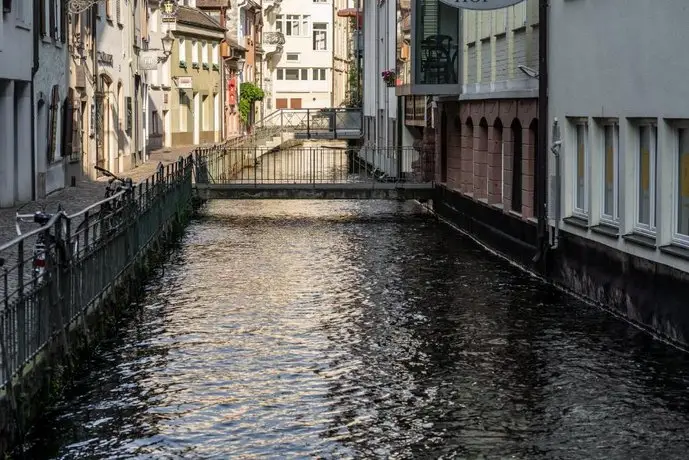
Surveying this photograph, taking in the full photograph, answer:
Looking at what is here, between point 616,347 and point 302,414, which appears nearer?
point 302,414

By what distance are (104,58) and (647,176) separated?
1089 inches

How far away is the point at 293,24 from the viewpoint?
12369 cm

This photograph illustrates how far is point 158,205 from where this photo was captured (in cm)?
2458

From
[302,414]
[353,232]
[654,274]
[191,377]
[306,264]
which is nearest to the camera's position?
[302,414]

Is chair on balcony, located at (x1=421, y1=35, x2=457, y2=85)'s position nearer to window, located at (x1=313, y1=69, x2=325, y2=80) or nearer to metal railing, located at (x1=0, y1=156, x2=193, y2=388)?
metal railing, located at (x1=0, y1=156, x2=193, y2=388)

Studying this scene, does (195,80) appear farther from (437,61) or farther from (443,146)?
(437,61)

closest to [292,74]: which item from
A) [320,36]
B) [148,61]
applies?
[320,36]

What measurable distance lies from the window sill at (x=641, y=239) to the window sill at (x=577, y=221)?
2.29m

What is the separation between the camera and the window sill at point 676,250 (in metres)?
15.1

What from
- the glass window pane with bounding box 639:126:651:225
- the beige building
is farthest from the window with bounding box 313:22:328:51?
the glass window pane with bounding box 639:126:651:225

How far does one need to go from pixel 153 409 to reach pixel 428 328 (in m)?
5.22

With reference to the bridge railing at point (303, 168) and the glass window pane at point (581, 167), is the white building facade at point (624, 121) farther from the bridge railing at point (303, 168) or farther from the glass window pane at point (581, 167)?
the bridge railing at point (303, 168)

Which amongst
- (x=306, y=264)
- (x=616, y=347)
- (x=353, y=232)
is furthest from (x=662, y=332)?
(x=353, y=232)

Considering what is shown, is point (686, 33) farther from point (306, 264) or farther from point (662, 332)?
point (306, 264)
